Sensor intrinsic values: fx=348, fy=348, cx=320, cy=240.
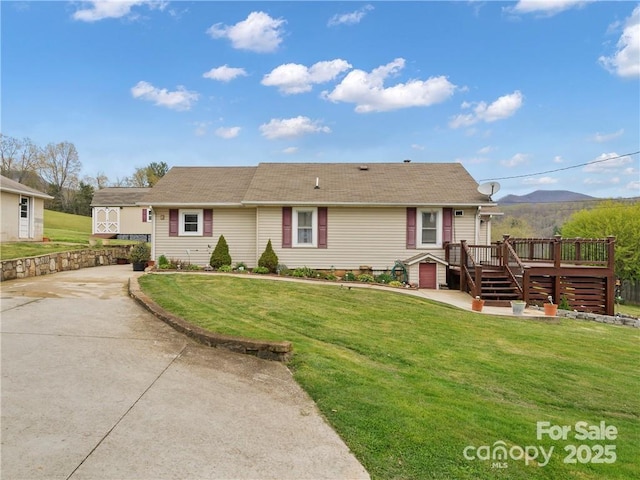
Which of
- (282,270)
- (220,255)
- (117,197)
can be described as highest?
(117,197)

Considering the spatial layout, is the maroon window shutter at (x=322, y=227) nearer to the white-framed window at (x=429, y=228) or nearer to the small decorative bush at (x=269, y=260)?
the small decorative bush at (x=269, y=260)

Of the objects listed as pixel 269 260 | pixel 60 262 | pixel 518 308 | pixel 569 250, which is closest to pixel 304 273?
pixel 269 260

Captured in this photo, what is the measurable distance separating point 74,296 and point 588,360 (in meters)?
10.3

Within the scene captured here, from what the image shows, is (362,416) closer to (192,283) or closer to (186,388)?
(186,388)

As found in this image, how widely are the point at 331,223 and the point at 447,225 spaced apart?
442 cm

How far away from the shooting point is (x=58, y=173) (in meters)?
44.9

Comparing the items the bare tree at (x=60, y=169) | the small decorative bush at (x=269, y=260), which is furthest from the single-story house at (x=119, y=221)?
the small decorative bush at (x=269, y=260)

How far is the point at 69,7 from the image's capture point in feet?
42.8

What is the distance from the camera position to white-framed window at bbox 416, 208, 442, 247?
43.6 feet

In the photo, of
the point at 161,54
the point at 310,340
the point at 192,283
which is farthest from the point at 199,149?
the point at 310,340

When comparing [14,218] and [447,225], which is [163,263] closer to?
[14,218]

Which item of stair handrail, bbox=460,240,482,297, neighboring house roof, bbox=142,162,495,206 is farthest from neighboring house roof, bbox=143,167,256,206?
stair handrail, bbox=460,240,482,297

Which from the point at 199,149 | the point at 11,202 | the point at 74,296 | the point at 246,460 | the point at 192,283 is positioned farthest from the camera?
the point at 199,149

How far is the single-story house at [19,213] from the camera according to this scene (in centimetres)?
1588
